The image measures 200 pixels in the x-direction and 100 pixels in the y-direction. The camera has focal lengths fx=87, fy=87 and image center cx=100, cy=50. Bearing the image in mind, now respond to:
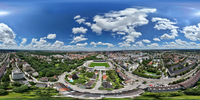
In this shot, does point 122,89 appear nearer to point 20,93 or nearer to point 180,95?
point 180,95

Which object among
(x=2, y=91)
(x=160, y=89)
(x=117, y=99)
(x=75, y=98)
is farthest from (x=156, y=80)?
(x=2, y=91)

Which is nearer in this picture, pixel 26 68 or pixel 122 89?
pixel 122 89

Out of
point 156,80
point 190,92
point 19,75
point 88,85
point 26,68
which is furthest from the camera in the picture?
point 26,68

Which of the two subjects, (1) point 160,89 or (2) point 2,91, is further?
(1) point 160,89

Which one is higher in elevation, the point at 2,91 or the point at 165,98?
the point at 2,91

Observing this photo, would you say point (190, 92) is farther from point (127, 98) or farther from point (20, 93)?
point (20, 93)

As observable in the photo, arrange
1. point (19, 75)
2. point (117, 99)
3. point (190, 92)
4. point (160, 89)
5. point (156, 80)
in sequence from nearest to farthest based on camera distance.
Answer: point (117, 99) → point (190, 92) → point (160, 89) → point (156, 80) → point (19, 75)

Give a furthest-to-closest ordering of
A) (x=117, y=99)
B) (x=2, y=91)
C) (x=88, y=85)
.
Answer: (x=88, y=85) < (x=2, y=91) < (x=117, y=99)

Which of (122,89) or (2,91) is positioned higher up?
(2,91)

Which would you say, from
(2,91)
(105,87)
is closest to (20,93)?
(2,91)
